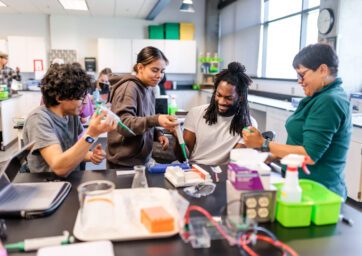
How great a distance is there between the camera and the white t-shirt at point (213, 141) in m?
1.94

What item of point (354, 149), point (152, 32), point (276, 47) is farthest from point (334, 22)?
point (152, 32)

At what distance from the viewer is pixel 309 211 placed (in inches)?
42.6

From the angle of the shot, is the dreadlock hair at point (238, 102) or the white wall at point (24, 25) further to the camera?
the white wall at point (24, 25)

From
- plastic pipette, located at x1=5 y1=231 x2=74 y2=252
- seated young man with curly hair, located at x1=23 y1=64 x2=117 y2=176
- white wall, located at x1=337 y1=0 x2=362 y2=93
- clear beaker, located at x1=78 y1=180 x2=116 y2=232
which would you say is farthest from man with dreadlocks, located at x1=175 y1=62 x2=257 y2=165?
white wall, located at x1=337 y1=0 x2=362 y2=93

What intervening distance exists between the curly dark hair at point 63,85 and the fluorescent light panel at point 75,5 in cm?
520

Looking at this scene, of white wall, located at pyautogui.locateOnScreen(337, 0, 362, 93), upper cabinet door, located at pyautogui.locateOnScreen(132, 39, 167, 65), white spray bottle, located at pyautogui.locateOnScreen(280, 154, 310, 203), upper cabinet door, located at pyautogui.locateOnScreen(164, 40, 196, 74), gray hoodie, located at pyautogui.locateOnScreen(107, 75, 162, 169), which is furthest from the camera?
upper cabinet door, located at pyautogui.locateOnScreen(164, 40, 196, 74)

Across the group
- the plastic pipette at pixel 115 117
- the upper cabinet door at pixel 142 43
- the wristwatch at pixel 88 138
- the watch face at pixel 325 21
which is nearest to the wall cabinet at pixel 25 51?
the upper cabinet door at pixel 142 43

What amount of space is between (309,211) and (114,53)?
7.12 meters

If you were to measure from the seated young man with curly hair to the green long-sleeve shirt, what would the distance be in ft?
2.75

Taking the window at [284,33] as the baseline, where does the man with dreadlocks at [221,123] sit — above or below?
below

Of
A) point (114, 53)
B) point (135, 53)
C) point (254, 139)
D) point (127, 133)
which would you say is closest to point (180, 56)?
point (135, 53)

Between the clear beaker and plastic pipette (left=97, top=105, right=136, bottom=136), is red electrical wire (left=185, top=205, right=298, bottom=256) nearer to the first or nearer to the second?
the clear beaker

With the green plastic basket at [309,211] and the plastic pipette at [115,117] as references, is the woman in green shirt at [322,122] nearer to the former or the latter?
the green plastic basket at [309,211]

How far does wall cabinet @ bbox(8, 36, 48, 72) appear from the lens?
7.31 meters
